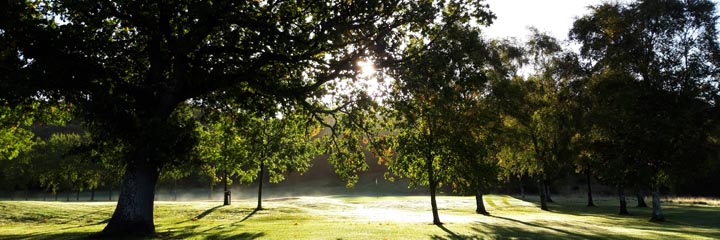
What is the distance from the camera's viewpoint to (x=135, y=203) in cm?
1917

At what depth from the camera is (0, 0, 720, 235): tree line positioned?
57.9 feet

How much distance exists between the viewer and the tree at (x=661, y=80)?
108ft

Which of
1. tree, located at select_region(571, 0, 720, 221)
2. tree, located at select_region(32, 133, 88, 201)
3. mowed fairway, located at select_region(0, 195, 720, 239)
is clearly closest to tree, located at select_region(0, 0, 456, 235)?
mowed fairway, located at select_region(0, 195, 720, 239)

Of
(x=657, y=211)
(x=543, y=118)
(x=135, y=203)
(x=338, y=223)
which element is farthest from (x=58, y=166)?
(x=657, y=211)

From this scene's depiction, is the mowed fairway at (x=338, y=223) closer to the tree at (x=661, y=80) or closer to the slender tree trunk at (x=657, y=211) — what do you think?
the slender tree trunk at (x=657, y=211)

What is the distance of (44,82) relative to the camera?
16.5m

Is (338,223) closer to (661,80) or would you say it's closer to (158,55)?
(158,55)

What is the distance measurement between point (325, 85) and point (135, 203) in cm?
1117

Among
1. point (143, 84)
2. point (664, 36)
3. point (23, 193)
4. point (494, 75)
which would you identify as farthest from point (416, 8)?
point (23, 193)

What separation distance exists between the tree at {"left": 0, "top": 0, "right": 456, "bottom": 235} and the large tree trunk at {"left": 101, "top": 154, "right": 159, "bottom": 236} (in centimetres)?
4

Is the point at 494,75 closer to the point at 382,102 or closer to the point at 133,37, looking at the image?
the point at 382,102

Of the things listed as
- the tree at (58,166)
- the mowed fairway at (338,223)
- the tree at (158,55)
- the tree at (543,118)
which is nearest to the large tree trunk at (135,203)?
the tree at (158,55)

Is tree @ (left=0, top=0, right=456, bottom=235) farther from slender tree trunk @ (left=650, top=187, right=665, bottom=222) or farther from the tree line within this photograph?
slender tree trunk @ (left=650, top=187, right=665, bottom=222)

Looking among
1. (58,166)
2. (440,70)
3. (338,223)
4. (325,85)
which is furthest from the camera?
(58,166)
